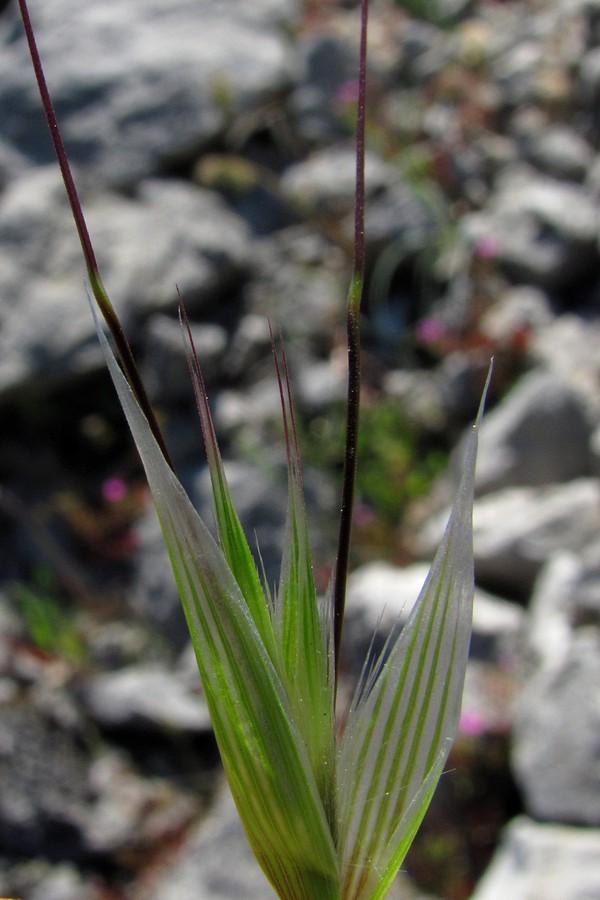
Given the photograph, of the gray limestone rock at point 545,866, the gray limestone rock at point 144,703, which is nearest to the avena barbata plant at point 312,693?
the gray limestone rock at point 545,866

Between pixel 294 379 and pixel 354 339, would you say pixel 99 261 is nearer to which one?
pixel 294 379

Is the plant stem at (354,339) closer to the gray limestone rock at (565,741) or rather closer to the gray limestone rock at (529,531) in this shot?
the gray limestone rock at (565,741)

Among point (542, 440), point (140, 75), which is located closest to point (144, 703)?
point (542, 440)

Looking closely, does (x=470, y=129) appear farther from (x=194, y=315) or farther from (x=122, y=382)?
(x=122, y=382)

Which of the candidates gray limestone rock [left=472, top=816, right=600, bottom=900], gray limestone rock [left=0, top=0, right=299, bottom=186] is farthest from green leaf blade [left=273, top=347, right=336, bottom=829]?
gray limestone rock [left=0, top=0, right=299, bottom=186]

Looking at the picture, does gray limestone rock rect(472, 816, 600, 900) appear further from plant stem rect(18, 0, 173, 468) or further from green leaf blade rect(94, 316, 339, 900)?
plant stem rect(18, 0, 173, 468)

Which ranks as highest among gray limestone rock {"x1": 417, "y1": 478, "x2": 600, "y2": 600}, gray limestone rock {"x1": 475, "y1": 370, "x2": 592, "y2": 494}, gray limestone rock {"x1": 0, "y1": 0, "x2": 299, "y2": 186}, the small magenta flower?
gray limestone rock {"x1": 0, "y1": 0, "x2": 299, "y2": 186}

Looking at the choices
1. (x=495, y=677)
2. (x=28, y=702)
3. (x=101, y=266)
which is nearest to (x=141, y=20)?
(x=101, y=266)
